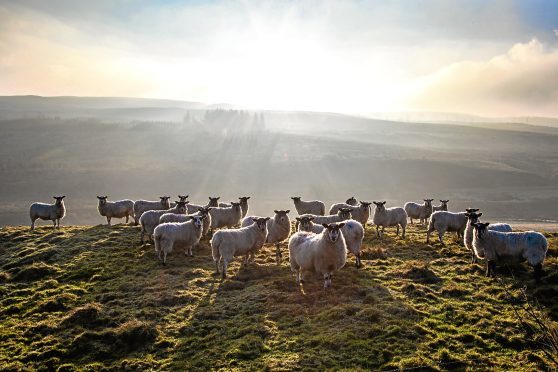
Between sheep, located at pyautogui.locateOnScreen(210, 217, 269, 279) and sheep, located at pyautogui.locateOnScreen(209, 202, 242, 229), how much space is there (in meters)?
5.79

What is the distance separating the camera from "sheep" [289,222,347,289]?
15375mm

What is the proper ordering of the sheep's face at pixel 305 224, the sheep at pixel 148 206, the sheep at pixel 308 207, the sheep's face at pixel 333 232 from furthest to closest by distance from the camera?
the sheep at pixel 308 207 → the sheep at pixel 148 206 → the sheep's face at pixel 305 224 → the sheep's face at pixel 333 232

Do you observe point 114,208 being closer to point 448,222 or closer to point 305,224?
point 305,224

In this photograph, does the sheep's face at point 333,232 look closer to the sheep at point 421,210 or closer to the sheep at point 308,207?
the sheep at point 308,207

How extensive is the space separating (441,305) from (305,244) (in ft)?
18.6

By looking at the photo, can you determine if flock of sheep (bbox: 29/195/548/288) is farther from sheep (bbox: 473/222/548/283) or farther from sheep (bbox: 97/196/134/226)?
sheep (bbox: 97/196/134/226)

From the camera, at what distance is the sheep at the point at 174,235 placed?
19344mm

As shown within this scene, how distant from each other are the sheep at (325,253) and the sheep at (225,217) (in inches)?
390

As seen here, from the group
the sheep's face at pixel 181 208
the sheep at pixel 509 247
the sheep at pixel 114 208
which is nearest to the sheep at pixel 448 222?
the sheep at pixel 509 247

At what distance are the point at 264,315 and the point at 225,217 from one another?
487 inches

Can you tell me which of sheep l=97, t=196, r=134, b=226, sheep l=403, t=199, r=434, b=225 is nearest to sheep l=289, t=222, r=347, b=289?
sheep l=403, t=199, r=434, b=225

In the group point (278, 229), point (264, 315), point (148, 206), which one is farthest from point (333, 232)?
point (148, 206)

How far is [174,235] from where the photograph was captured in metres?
19.5

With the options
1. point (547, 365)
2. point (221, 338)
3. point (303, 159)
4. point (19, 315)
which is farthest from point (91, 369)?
point (303, 159)
